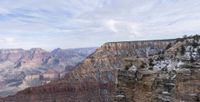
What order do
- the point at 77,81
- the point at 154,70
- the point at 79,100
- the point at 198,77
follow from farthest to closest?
the point at 77,81, the point at 79,100, the point at 154,70, the point at 198,77

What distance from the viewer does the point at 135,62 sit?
22016 millimetres

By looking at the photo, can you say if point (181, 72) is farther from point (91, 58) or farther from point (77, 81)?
point (91, 58)

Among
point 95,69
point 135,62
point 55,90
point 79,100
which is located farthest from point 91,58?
point 135,62

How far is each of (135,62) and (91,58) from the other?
364 feet

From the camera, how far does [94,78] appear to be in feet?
399

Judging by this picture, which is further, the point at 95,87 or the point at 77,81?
the point at 77,81

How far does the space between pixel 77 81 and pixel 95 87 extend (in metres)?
12.1

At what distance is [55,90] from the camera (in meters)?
119

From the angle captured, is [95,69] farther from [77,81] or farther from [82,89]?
[82,89]

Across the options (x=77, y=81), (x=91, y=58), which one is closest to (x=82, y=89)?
(x=77, y=81)

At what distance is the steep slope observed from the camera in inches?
4306

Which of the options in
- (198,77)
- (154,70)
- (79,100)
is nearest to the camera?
(198,77)

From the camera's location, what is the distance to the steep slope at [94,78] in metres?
109

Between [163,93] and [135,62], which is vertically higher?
[135,62]
